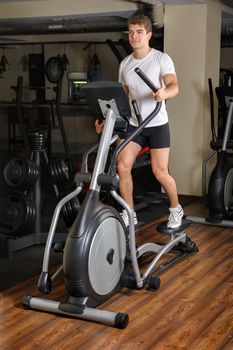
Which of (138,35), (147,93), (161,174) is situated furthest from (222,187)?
(138,35)

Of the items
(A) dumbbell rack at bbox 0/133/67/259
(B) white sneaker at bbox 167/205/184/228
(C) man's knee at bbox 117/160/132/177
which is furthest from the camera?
(A) dumbbell rack at bbox 0/133/67/259

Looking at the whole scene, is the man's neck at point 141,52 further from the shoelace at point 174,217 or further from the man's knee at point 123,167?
the shoelace at point 174,217

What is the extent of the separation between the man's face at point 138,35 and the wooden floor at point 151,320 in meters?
1.48

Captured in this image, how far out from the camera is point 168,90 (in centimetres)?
322

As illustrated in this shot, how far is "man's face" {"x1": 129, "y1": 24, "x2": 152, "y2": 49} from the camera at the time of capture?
3.32 meters

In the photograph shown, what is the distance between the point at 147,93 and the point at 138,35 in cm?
37

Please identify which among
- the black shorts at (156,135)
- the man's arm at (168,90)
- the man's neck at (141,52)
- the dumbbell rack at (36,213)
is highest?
the man's neck at (141,52)

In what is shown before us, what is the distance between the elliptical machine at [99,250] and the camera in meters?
2.67

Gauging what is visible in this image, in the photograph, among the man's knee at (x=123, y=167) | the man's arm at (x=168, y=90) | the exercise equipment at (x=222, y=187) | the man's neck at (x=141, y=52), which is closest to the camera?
the man's arm at (x=168, y=90)

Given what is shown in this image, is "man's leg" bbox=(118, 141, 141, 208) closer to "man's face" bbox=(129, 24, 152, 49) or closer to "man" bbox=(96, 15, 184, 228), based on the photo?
"man" bbox=(96, 15, 184, 228)

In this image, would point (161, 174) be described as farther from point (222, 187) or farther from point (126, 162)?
point (222, 187)

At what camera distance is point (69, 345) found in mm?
2453

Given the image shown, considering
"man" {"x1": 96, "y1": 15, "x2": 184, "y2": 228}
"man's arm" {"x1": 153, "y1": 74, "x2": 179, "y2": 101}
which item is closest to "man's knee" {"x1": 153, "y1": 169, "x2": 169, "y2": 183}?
"man" {"x1": 96, "y1": 15, "x2": 184, "y2": 228}

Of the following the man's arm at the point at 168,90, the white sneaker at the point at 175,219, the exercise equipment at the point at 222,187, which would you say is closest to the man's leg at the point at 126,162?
the white sneaker at the point at 175,219
